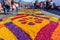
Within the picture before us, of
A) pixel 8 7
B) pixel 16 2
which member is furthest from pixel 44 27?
pixel 16 2

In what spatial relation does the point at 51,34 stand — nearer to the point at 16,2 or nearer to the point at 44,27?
the point at 44,27

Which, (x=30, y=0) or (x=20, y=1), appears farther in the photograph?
(x=30, y=0)

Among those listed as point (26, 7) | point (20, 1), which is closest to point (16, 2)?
point (20, 1)

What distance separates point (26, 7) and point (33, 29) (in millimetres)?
8687

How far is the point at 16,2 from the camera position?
12992mm

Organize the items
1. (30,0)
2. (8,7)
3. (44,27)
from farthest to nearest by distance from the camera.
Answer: (30,0) < (8,7) < (44,27)

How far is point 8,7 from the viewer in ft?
33.8

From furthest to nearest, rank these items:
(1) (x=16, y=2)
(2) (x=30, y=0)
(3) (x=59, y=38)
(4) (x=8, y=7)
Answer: (2) (x=30, y=0) < (1) (x=16, y=2) < (4) (x=8, y=7) < (3) (x=59, y=38)

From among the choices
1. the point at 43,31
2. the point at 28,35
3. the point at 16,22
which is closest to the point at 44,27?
the point at 43,31

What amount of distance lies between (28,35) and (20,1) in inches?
314

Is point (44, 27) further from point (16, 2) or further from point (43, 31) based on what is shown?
point (16, 2)

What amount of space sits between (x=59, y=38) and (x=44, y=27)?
30.6 inches

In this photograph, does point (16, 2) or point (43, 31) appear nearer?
point (43, 31)

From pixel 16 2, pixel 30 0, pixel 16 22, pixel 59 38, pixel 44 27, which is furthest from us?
pixel 30 0
